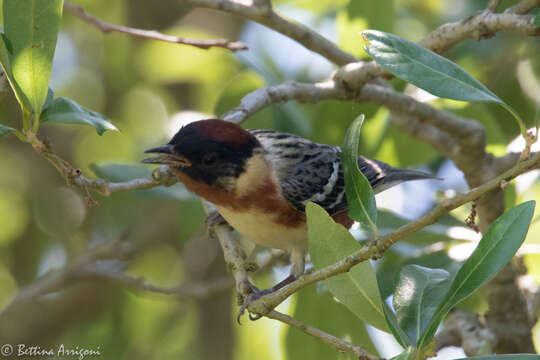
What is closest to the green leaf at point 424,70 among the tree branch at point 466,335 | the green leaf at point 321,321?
the tree branch at point 466,335

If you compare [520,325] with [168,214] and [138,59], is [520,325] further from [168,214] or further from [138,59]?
[138,59]

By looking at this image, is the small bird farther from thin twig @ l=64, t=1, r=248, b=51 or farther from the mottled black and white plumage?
thin twig @ l=64, t=1, r=248, b=51

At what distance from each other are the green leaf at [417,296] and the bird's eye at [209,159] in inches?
45.4

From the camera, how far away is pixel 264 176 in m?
3.59

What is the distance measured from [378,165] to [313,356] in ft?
4.29

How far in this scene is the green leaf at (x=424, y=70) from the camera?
86.3 inches

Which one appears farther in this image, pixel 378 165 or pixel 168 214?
pixel 168 214

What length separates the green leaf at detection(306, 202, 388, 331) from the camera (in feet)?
7.59

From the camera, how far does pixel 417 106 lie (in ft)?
12.5

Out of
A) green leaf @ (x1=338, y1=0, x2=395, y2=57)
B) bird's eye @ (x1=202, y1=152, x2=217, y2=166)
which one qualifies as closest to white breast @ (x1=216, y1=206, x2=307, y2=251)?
bird's eye @ (x1=202, y1=152, x2=217, y2=166)

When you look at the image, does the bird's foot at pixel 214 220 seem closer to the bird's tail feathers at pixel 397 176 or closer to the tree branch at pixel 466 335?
the bird's tail feathers at pixel 397 176

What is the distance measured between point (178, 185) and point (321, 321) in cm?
134

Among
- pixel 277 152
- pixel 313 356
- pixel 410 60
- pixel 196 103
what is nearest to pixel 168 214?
pixel 196 103

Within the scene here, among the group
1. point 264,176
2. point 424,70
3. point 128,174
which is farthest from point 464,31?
point 128,174
